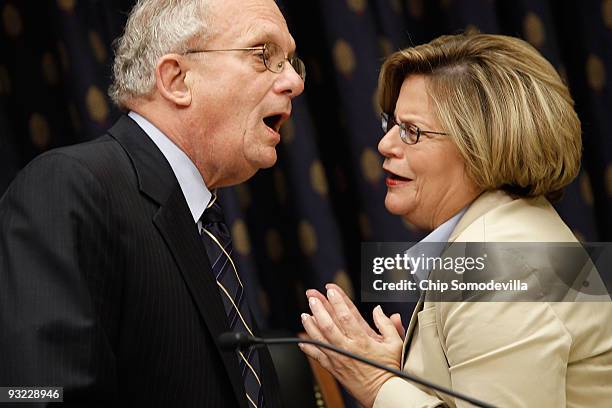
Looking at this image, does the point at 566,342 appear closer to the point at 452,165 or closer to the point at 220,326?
the point at 452,165

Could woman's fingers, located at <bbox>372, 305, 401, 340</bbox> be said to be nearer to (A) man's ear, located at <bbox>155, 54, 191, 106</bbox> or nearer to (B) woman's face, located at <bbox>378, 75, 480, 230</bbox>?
(B) woman's face, located at <bbox>378, 75, 480, 230</bbox>

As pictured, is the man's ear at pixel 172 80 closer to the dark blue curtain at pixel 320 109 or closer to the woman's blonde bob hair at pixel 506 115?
the woman's blonde bob hair at pixel 506 115

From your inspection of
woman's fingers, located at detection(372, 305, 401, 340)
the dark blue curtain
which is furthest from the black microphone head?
the dark blue curtain

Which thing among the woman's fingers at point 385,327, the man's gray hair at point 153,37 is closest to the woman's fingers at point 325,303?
the woman's fingers at point 385,327

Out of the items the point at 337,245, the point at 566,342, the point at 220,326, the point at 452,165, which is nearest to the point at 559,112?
the point at 452,165

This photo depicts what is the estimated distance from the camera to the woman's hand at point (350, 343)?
166 cm

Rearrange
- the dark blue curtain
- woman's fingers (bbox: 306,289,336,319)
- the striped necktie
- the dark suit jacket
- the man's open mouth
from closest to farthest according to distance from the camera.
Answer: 1. the dark suit jacket
2. the striped necktie
3. woman's fingers (bbox: 306,289,336,319)
4. the man's open mouth
5. the dark blue curtain

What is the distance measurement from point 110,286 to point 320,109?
167cm

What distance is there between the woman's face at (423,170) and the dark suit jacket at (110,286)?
1.56ft

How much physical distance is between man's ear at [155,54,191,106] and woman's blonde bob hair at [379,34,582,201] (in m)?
0.50

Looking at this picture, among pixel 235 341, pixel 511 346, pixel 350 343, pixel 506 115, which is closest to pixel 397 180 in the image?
pixel 506 115

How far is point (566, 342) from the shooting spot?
1.49 meters

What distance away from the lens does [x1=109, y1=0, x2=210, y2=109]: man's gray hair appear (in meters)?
1.69

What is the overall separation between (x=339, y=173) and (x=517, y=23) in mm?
748
